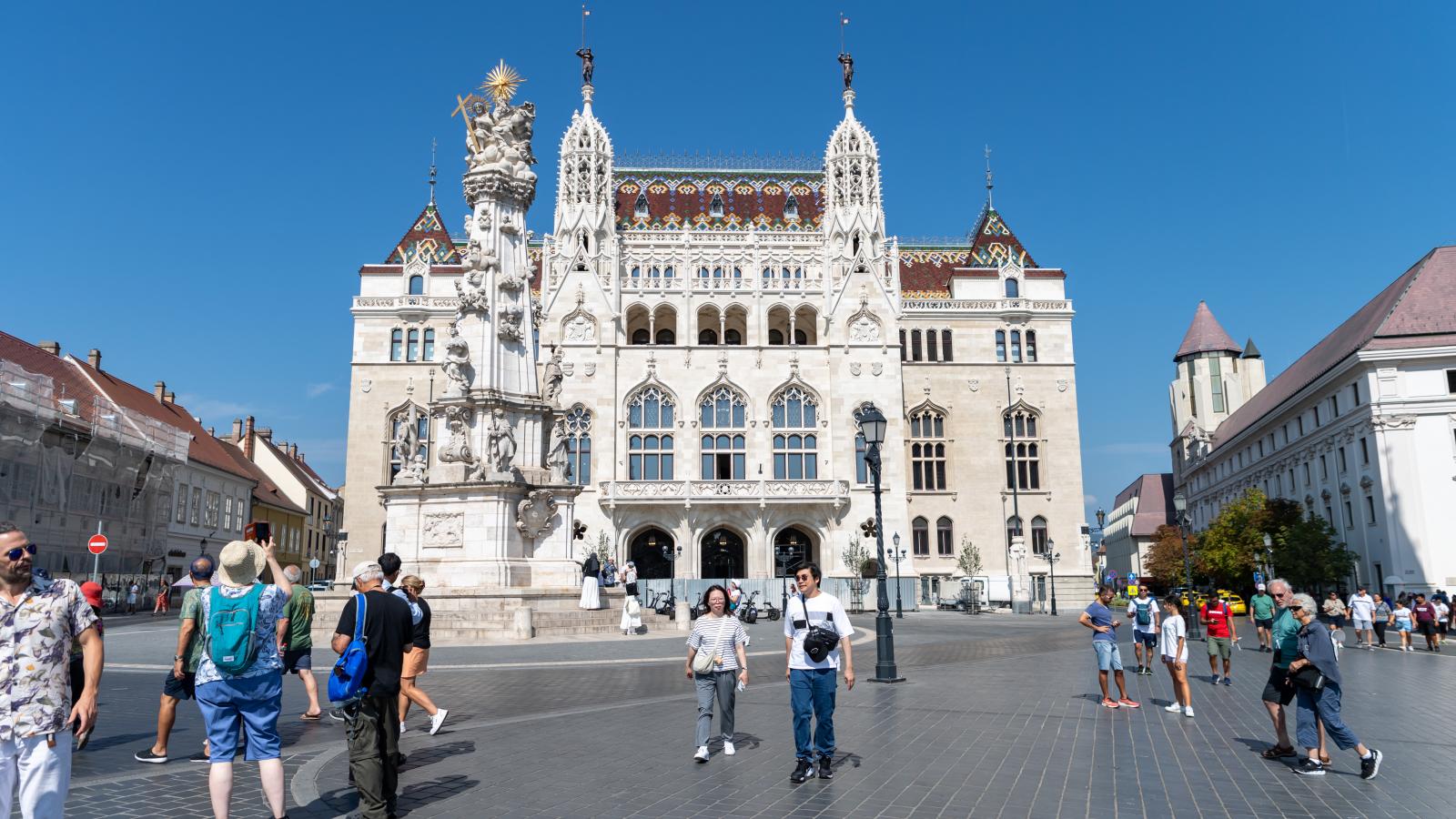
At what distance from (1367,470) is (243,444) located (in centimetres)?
6601

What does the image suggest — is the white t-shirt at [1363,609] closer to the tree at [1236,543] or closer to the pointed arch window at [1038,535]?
the tree at [1236,543]

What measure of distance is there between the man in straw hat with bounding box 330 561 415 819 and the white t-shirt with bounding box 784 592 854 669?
3.02 m

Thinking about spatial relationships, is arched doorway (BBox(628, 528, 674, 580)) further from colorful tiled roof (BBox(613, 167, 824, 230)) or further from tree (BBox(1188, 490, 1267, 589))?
tree (BBox(1188, 490, 1267, 589))

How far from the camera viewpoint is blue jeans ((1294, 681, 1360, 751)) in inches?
306

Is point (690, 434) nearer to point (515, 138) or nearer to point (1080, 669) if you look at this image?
point (515, 138)

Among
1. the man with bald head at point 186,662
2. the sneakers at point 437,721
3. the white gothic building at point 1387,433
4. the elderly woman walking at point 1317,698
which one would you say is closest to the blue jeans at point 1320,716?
the elderly woman walking at point 1317,698

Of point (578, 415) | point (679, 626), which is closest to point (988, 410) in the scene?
point (578, 415)

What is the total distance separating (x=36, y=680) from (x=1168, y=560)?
216ft

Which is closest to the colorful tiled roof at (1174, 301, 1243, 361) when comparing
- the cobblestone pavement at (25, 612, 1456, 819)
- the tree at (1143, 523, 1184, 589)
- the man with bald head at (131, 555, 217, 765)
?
the tree at (1143, 523, 1184, 589)

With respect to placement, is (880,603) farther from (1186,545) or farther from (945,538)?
(945,538)

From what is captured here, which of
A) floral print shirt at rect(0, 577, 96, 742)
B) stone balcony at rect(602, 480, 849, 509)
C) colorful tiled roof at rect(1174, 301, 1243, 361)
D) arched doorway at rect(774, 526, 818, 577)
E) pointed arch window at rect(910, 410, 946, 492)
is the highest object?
colorful tiled roof at rect(1174, 301, 1243, 361)

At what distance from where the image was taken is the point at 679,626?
24922 millimetres

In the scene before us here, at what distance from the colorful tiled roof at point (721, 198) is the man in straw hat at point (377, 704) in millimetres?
50679

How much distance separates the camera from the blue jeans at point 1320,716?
776 cm
